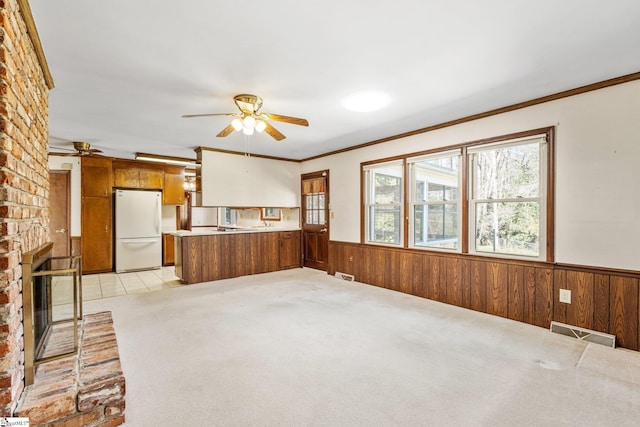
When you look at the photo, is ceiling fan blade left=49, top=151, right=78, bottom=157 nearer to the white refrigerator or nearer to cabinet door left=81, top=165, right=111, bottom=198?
cabinet door left=81, top=165, right=111, bottom=198

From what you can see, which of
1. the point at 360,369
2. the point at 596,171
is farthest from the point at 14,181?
the point at 596,171

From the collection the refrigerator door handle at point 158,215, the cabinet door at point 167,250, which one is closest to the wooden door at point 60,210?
the refrigerator door handle at point 158,215

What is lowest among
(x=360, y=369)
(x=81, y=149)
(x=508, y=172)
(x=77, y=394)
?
(x=360, y=369)

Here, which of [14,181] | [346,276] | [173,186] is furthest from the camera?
[173,186]

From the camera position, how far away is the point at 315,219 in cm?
645

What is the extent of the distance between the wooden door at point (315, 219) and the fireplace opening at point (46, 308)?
4104 mm

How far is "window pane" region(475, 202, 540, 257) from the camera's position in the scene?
3.36 metres

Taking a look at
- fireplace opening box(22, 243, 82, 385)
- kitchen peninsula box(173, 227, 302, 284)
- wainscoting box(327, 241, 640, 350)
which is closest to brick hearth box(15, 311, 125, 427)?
fireplace opening box(22, 243, 82, 385)

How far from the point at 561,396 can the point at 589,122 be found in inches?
96.2

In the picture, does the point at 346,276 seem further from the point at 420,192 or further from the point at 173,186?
the point at 173,186

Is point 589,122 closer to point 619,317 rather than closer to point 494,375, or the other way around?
point 619,317

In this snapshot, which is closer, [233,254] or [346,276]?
[346,276]

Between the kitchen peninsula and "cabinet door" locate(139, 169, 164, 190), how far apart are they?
59.4 inches

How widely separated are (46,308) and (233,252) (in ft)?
11.2
